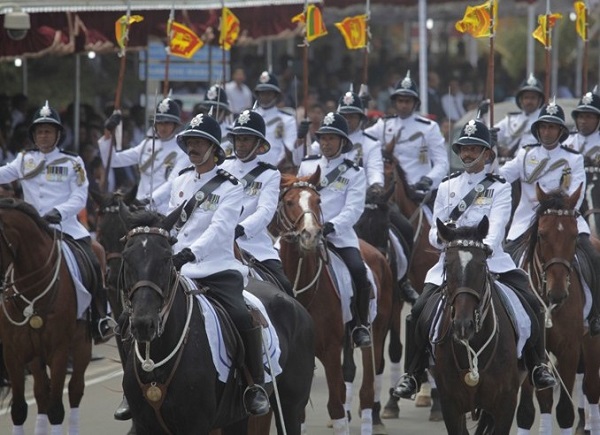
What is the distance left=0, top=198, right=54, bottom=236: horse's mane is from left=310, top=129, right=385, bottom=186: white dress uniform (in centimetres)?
424

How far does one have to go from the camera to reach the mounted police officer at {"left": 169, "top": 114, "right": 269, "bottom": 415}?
10180 millimetres

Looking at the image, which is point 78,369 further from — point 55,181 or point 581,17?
point 581,17

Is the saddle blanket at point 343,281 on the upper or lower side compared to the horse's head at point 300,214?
Result: lower

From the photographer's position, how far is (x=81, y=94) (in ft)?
86.0

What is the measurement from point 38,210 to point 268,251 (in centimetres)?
271

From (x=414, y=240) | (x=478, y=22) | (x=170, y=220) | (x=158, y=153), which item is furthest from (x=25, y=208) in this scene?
(x=478, y=22)

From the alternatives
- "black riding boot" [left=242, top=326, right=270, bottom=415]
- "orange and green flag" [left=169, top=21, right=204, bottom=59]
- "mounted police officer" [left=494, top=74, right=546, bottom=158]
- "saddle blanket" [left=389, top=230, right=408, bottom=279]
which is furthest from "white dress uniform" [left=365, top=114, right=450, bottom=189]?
"black riding boot" [left=242, top=326, right=270, bottom=415]

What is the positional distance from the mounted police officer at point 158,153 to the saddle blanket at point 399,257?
249 cm

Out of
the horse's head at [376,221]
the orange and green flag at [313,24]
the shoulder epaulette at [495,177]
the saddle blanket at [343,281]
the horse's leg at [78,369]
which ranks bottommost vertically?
the horse's leg at [78,369]

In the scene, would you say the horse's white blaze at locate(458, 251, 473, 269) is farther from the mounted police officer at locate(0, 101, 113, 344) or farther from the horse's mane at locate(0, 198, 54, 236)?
the mounted police officer at locate(0, 101, 113, 344)

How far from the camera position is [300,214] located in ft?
42.5

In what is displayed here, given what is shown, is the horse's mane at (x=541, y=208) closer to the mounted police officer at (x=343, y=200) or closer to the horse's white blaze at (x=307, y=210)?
the mounted police officer at (x=343, y=200)

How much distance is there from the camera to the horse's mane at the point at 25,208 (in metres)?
12.9

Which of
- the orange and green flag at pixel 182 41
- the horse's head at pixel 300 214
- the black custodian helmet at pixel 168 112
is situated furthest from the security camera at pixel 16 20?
the horse's head at pixel 300 214
